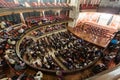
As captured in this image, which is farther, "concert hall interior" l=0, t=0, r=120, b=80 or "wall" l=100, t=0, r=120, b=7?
"wall" l=100, t=0, r=120, b=7

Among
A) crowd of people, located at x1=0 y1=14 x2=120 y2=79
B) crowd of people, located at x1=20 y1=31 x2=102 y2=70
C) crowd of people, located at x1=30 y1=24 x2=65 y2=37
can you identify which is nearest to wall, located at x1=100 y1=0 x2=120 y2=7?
crowd of people, located at x1=0 y1=14 x2=120 y2=79

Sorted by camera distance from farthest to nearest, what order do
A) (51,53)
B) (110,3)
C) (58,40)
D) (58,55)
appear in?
1. (110,3)
2. (58,40)
3. (51,53)
4. (58,55)

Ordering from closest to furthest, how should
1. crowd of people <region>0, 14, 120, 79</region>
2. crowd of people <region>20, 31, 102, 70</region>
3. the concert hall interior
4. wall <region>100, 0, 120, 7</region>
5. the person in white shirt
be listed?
the person in white shirt → the concert hall interior → crowd of people <region>0, 14, 120, 79</region> → crowd of people <region>20, 31, 102, 70</region> → wall <region>100, 0, 120, 7</region>

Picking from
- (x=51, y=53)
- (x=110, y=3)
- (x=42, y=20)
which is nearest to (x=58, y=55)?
(x=51, y=53)

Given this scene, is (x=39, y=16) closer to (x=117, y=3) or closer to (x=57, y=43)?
(x=57, y=43)

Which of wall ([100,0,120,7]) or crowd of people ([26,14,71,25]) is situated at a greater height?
wall ([100,0,120,7])

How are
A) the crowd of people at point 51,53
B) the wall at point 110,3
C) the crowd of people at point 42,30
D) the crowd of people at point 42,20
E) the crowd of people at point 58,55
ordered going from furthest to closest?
the wall at point 110,3, the crowd of people at point 42,20, the crowd of people at point 42,30, the crowd of people at point 58,55, the crowd of people at point 51,53

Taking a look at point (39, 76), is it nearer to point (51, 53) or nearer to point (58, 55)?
point (58, 55)

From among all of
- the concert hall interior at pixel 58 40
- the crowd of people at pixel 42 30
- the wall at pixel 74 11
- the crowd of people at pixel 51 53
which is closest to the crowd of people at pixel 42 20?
the concert hall interior at pixel 58 40

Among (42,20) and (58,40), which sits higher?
(42,20)

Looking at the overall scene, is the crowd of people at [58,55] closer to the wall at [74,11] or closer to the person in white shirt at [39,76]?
the person in white shirt at [39,76]

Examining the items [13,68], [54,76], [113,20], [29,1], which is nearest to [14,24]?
[29,1]

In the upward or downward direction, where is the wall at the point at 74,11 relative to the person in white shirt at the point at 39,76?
upward

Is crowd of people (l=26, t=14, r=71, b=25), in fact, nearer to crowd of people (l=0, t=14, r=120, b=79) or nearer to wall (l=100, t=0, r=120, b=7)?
crowd of people (l=0, t=14, r=120, b=79)
